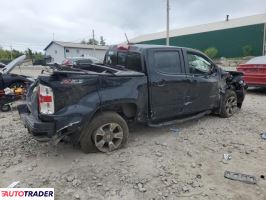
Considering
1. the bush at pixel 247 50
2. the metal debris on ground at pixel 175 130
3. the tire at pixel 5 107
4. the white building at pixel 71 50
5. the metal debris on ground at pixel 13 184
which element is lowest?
the metal debris on ground at pixel 13 184

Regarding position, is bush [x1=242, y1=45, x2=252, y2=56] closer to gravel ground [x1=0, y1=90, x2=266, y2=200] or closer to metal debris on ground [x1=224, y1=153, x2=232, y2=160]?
gravel ground [x1=0, y1=90, x2=266, y2=200]

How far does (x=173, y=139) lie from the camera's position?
17.2ft

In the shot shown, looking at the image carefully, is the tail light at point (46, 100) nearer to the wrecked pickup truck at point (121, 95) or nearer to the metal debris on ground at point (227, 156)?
the wrecked pickup truck at point (121, 95)

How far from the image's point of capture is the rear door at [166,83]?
496 cm

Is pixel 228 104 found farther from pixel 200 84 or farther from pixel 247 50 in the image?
pixel 247 50

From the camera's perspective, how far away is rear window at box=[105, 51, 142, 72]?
5.03 meters

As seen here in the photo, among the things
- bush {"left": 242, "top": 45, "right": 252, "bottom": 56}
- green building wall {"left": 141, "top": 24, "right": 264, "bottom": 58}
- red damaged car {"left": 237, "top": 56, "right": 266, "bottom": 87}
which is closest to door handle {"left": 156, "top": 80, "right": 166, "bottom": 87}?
red damaged car {"left": 237, "top": 56, "right": 266, "bottom": 87}

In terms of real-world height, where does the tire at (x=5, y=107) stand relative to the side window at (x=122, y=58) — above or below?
below

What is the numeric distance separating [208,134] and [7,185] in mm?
3739

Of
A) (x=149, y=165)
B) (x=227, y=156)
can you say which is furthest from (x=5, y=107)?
(x=227, y=156)

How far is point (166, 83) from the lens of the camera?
508 centimetres

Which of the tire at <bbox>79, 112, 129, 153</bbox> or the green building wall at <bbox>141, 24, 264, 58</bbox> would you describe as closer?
the tire at <bbox>79, 112, 129, 153</bbox>

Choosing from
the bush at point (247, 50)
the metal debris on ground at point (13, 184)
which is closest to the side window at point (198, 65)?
the metal debris on ground at point (13, 184)

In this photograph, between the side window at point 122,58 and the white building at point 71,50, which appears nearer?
the side window at point 122,58
